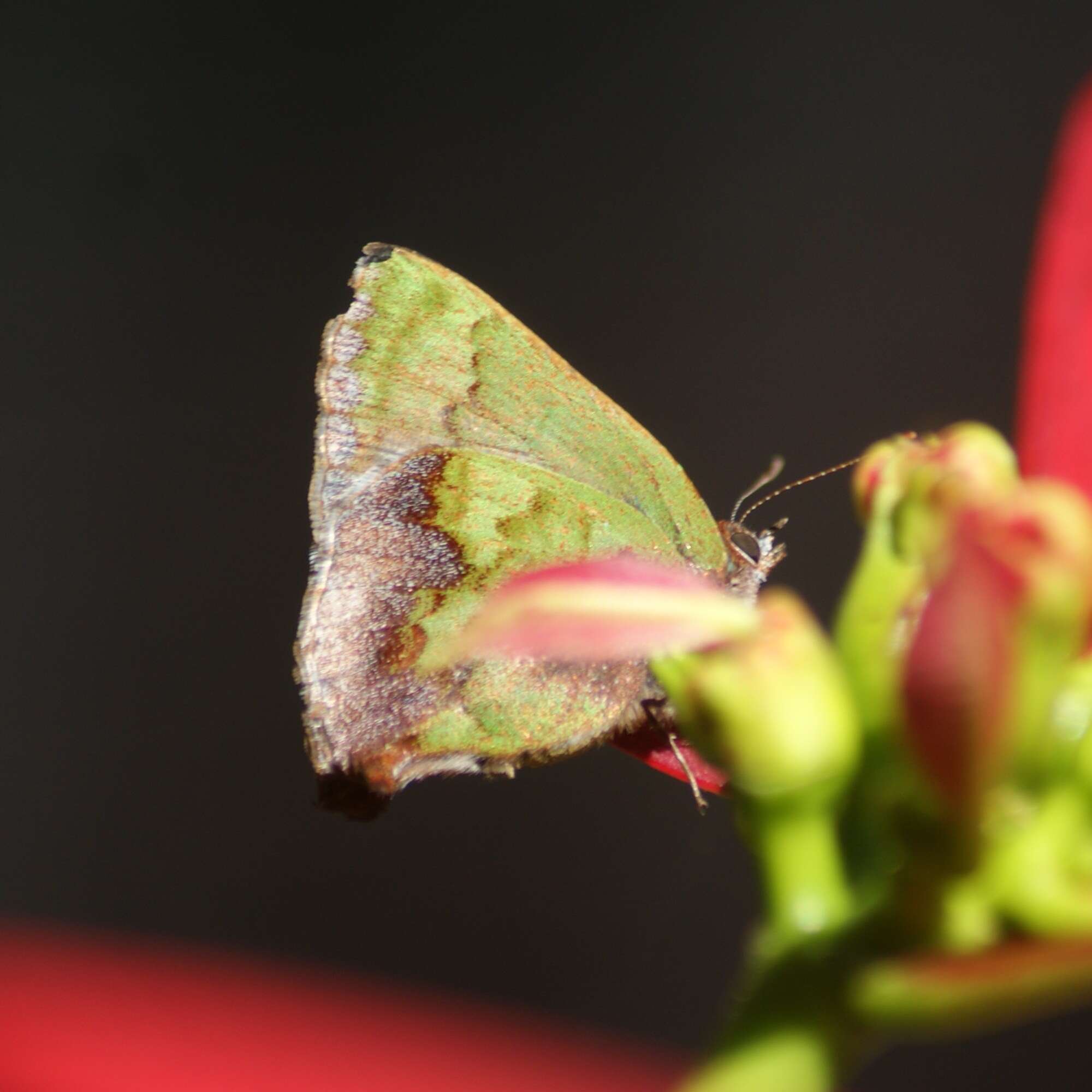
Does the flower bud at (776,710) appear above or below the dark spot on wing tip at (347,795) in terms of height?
below

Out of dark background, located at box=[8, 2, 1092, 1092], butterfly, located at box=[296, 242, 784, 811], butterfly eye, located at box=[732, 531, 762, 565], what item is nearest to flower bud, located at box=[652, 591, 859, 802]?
butterfly, located at box=[296, 242, 784, 811]

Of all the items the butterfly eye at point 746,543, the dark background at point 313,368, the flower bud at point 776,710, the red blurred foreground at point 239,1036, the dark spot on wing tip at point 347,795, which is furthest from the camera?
the dark background at point 313,368

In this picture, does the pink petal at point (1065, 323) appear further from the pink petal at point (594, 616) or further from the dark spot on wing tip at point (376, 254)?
the dark spot on wing tip at point (376, 254)

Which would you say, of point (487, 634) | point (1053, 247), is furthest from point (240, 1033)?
point (1053, 247)

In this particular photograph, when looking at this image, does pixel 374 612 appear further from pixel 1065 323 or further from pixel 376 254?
pixel 1065 323

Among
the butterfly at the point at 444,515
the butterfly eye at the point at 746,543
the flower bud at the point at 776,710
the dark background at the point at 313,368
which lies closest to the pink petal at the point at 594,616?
the flower bud at the point at 776,710

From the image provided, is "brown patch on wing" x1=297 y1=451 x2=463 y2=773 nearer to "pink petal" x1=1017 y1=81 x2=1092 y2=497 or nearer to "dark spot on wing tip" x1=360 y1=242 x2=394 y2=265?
"dark spot on wing tip" x1=360 y1=242 x2=394 y2=265

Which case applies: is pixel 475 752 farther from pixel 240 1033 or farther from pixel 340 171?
pixel 340 171
